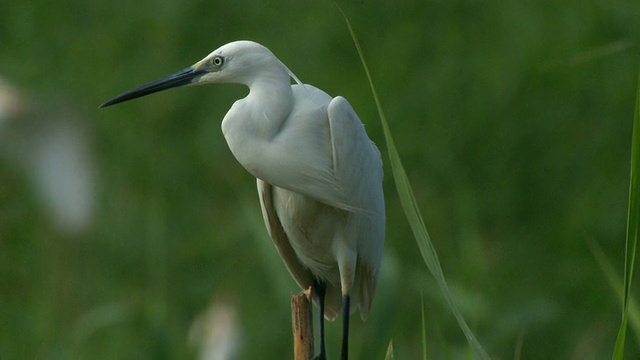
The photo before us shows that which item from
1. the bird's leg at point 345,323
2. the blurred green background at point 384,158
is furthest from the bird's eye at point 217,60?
the blurred green background at point 384,158

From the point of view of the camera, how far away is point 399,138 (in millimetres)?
7008

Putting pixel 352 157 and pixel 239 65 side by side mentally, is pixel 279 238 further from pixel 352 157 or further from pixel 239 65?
pixel 239 65

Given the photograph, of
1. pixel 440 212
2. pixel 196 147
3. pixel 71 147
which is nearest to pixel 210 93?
pixel 196 147

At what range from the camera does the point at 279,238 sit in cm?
297

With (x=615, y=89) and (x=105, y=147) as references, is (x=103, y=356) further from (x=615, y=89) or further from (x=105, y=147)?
(x=615, y=89)

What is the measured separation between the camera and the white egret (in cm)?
237

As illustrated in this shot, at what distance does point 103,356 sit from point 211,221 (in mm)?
1963

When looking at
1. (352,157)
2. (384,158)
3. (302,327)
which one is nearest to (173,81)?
(352,157)

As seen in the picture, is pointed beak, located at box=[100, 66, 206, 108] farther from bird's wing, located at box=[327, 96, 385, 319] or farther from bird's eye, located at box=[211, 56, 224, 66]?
bird's wing, located at box=[327, 96, 385, 319]

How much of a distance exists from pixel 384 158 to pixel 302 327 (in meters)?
4.05

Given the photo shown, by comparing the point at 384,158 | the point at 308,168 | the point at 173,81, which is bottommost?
the point at 384,158

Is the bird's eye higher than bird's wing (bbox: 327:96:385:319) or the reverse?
higher

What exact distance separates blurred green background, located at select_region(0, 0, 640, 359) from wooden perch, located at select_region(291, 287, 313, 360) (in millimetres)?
2170

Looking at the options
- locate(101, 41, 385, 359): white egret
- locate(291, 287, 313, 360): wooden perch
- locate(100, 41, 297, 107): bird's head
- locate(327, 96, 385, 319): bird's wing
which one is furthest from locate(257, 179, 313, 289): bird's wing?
locate(100, 41, 297, 107): bird's head
